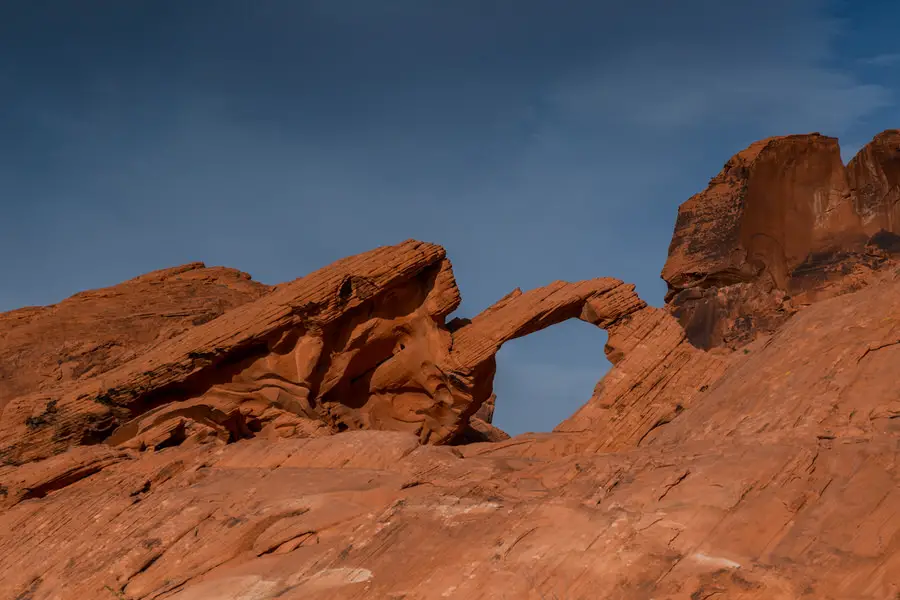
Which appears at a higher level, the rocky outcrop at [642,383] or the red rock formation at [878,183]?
the red rock formation at [878,183]

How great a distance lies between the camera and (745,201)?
31047mm

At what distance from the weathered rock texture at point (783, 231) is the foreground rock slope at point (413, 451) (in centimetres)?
1102

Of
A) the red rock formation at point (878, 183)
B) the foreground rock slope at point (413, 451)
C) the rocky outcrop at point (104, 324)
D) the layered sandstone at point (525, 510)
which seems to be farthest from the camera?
the red rock formation at point (878, 183)

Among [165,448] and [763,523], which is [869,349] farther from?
[165,448]

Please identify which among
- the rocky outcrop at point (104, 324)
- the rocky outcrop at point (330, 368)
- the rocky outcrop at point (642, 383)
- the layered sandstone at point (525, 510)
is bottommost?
the layered sandstone at point (525, 510)

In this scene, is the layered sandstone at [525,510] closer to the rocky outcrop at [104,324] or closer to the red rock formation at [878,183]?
the rocky outcrop at [104,324]

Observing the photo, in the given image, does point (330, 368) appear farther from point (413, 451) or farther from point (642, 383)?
point (642, 383)

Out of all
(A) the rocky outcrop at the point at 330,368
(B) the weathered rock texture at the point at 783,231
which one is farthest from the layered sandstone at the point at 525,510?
(B) the weathered rock texture at the point at 783,231

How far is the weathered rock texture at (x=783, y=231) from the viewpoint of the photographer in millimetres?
29484

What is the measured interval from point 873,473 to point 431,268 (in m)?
11.6

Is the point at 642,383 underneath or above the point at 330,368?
underneath

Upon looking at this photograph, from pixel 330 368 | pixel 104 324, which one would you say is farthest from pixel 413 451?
pixel 104 324

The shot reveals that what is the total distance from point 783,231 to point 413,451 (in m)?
21.2

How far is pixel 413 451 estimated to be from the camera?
14891mm
